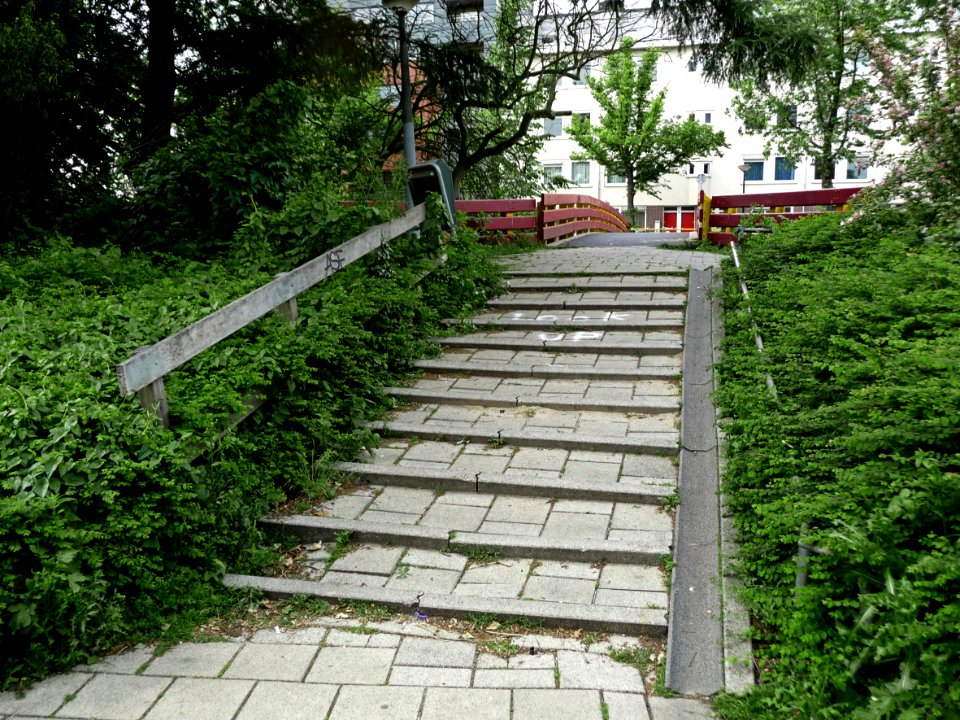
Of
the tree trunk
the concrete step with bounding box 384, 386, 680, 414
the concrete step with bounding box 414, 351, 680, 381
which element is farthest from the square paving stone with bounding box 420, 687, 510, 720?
the tree trunk

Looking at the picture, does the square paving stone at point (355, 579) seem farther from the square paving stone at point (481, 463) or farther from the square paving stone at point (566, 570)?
the square paving stone at point (481, 463)

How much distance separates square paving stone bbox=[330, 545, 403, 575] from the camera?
177 inches

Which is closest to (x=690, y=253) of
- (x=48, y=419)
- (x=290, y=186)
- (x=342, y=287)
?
(x=290, y=186)

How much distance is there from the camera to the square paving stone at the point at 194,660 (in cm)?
357

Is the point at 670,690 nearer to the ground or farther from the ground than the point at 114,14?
nearer to the ground

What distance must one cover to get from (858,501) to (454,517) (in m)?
2.31

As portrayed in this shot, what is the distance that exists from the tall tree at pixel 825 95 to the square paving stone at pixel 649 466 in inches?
372

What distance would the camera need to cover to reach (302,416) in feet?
18.2

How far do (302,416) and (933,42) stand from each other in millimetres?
9168

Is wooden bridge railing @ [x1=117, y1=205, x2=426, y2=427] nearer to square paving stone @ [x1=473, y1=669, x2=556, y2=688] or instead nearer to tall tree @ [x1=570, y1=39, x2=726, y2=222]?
square paving stone @ [x1=473, y1=669, x2=556, y2=688]

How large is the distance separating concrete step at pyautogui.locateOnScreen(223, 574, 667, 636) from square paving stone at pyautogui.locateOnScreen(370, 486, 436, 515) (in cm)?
88

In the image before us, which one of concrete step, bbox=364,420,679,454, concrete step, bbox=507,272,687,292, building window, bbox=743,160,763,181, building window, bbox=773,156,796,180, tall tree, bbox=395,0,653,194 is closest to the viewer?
concrete step, bbox=364,420,679,454

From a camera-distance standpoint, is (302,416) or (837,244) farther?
(837,244)

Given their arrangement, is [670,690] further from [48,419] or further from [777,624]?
[48,419]
